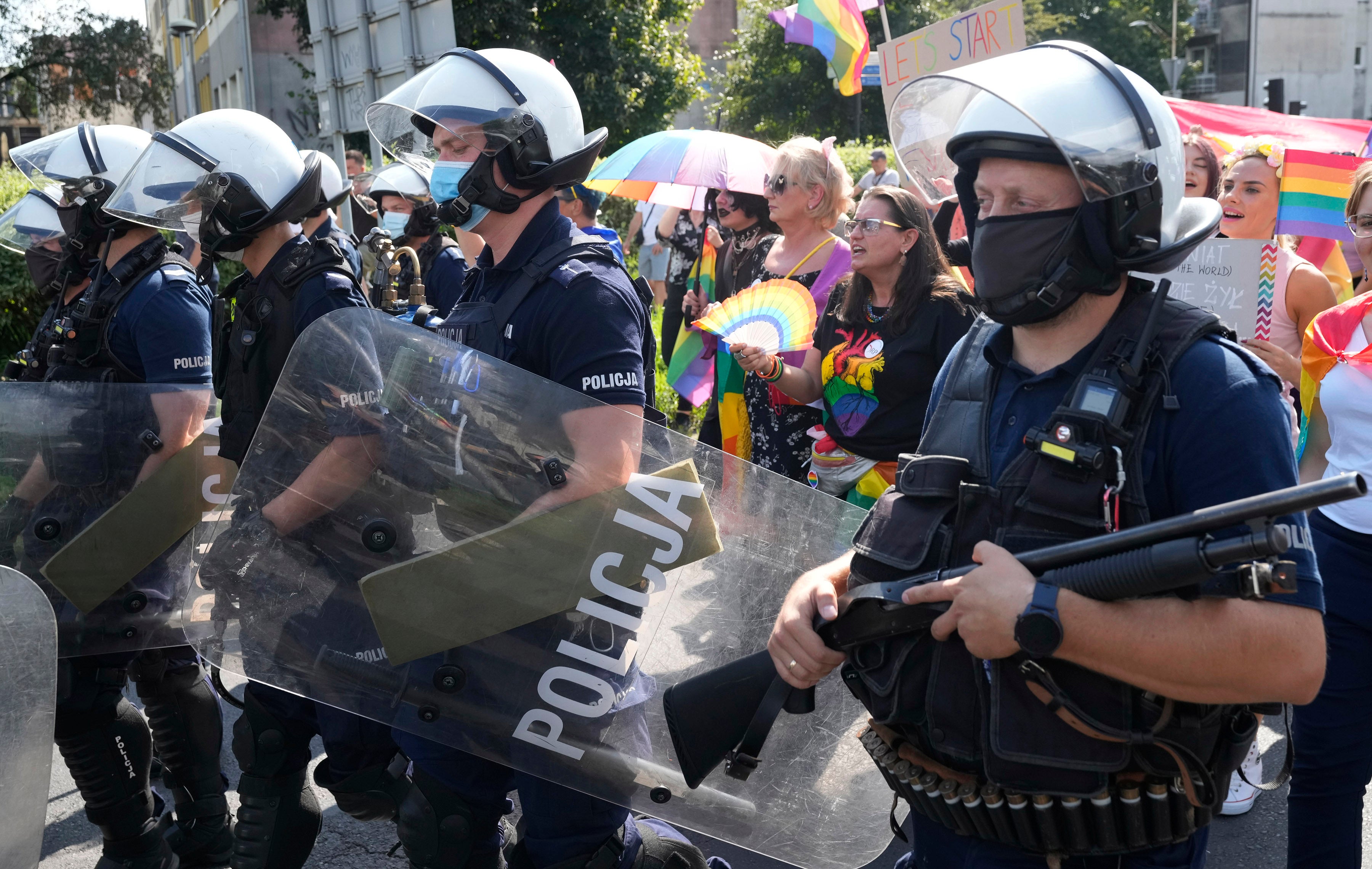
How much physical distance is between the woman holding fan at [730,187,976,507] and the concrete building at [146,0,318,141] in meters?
20.3

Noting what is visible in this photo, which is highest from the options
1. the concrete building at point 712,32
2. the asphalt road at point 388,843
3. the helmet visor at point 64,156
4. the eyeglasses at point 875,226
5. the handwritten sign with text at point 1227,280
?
the concrete building at point 712,32

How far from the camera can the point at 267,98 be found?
2739 cm

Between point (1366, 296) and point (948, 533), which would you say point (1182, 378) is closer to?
point (948, 533)

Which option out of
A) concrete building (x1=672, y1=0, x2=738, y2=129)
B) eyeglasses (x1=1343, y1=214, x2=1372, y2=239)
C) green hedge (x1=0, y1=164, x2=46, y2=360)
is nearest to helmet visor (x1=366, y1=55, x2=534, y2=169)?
eyeglasses (x1=1343, y1=214, x2=1372, y2=239)

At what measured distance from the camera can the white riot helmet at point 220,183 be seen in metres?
3.18

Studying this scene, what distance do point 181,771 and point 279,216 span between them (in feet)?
5.72

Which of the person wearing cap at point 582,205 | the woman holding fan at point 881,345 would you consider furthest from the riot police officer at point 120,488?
the person wearing cap at point 582,205

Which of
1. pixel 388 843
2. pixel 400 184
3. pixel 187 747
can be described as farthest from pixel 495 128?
pixel 400 184

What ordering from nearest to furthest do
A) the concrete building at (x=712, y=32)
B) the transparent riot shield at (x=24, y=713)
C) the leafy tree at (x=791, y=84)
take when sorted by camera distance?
the transparent riot shield at (x=24, y=713), the leafy tree at (x=791, y=84), the concrete building at (x=712, y=32)

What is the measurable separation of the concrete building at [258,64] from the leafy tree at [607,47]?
15.4ft

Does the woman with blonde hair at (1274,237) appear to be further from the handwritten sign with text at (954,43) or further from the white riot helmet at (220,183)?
the white riot helmet at (220,183)

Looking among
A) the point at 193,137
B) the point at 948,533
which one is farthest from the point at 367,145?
the point at 948,533

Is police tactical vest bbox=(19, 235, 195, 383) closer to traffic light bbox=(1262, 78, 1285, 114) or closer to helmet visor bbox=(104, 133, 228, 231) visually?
helmet visor bbox=(104, 133, 228, 231)

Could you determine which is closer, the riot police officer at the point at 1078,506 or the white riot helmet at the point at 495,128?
the riot police officer at the point at 1078,506
